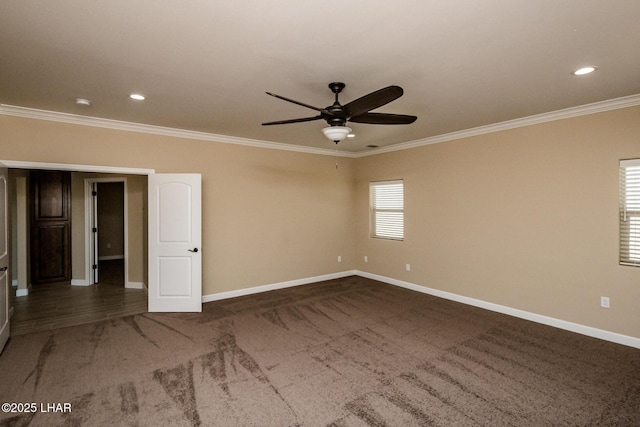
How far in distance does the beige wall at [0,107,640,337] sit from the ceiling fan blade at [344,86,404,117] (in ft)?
9.44

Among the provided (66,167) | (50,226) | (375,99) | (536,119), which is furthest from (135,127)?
(536,119)

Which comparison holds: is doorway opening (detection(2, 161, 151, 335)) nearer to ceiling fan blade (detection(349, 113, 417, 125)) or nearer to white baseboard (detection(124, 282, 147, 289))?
white baseboard (detection(124, 282, 147, 289))

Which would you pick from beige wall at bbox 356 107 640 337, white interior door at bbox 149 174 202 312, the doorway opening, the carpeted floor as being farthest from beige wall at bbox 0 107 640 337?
the doorway opening

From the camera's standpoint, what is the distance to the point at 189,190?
4582mm

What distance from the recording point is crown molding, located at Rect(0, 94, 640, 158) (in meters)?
3.57

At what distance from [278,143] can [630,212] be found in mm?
4809

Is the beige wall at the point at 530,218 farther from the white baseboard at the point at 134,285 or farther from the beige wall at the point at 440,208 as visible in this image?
the white baseboard at the point at 134,285

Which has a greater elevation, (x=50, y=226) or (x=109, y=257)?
(x=50, y=226)

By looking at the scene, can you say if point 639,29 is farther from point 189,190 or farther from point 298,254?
point 298,254

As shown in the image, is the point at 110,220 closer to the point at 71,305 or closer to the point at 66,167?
the point at 71,305

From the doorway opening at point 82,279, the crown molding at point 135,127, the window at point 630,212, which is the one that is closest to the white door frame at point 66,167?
the doorway opening at point 82,279

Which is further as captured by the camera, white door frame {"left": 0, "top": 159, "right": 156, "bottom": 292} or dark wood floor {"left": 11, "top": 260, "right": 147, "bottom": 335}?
dark wood floor {"left": 11, "top": 260, "right": 147, "bottom": 335}

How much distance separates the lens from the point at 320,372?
2887 millimetres

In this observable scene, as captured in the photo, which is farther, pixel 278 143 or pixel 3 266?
pixel 278 143
